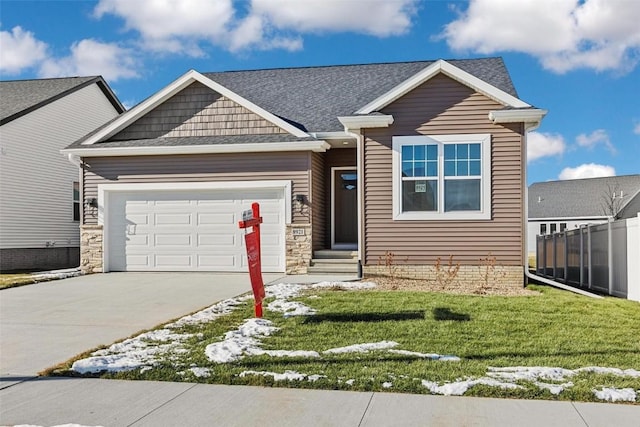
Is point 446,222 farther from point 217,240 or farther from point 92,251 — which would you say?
point 92,251

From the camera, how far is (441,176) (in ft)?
44.9

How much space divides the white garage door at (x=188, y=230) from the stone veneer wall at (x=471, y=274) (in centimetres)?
296

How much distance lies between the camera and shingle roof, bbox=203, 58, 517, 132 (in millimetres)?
16584

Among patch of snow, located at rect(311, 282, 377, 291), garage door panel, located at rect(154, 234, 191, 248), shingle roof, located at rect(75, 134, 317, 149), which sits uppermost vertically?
shingle roof, located at rect(75, 134, 317, 149)

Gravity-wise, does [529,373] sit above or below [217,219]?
Answer: below

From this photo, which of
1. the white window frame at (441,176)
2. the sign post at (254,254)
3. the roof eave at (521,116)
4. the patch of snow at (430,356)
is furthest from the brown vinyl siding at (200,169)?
the patch of snow at (430,356)

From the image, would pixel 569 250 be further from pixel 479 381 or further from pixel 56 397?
pixel 56 397

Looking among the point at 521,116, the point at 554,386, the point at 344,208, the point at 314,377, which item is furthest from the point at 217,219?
the point at 554,386

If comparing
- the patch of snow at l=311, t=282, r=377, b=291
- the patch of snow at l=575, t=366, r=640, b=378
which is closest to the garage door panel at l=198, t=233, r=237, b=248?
the patch of snow at l=311, t=282, r=377, b=291

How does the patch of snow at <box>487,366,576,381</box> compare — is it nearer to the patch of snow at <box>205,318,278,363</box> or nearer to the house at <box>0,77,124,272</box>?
the patch of snow at <box>205,318,278,363</box>

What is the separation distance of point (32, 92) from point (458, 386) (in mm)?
21421

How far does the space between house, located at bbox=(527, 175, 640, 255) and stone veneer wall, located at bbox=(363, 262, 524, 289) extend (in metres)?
32.7

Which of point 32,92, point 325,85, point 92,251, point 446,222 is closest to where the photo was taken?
point 446,222

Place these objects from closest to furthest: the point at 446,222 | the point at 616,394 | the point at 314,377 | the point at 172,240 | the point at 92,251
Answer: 1. the point at 616,394
2. the point at 314,377
3. the point at 446,222
4. the point at 172,240
5. the point at 92,251
